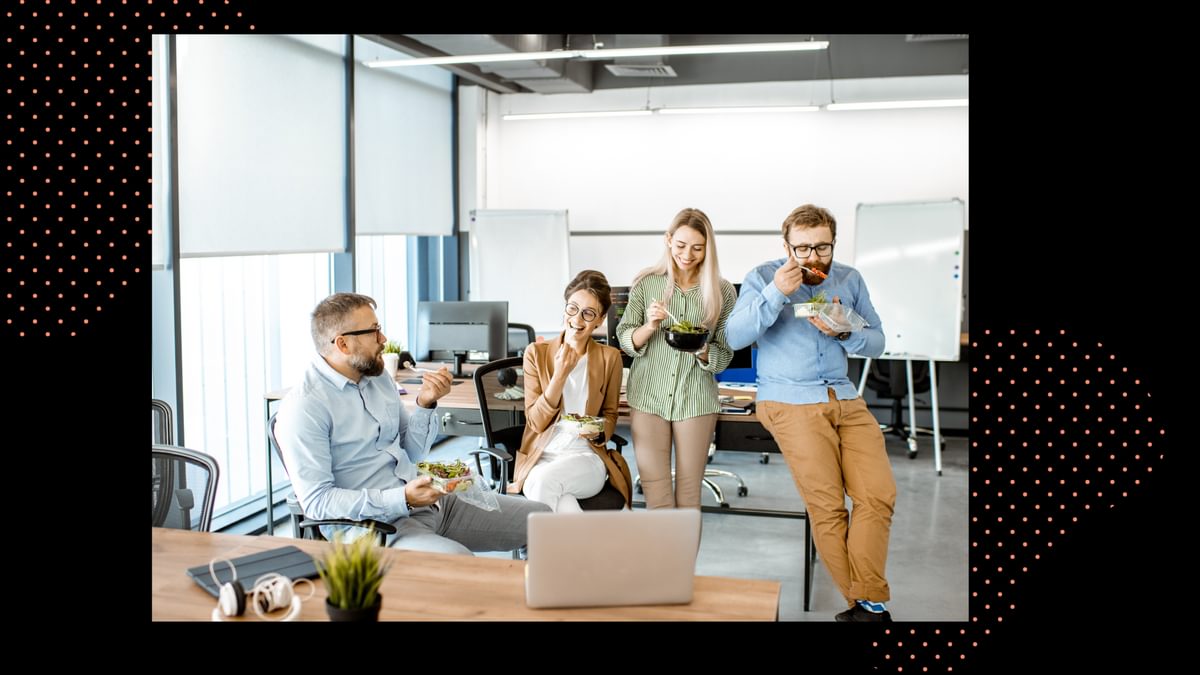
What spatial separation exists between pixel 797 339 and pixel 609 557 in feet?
5.15

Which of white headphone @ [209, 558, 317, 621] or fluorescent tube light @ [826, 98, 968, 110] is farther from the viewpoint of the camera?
fluorescent tube light @ [826, 98, 968, 110]

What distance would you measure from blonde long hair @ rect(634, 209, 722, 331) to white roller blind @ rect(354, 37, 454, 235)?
3.43m

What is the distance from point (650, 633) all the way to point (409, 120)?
6011mm

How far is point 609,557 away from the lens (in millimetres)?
1817

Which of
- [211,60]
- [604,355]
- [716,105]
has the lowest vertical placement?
[604,355]

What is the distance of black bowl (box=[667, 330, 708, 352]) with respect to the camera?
3242 mm

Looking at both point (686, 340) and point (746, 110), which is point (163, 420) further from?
point (746, 110)

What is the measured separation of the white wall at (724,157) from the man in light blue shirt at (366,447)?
5204 mm

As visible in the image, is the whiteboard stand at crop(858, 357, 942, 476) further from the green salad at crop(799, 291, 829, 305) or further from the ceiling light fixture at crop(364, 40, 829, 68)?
the green salad at crop(799, 291, 829, 305)

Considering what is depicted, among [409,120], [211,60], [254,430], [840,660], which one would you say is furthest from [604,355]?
[409,120]
